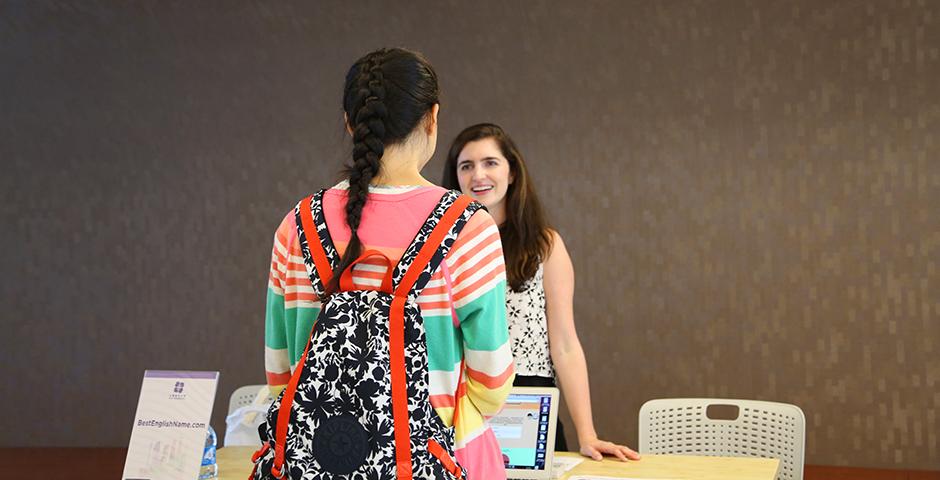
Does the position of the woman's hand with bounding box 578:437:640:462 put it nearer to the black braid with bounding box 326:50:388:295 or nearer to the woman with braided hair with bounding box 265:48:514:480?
the woman with braided hair with bounding box 265:48:514:480

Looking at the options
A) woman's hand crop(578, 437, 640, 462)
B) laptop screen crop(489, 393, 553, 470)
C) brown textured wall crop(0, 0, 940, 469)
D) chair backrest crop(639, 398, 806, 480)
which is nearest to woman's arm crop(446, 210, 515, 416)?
laptop screen crop(489, 393, 553, 470)

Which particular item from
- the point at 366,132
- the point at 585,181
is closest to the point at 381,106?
the point at 366,132

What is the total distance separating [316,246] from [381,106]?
243mm

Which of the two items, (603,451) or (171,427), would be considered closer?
(171,427)

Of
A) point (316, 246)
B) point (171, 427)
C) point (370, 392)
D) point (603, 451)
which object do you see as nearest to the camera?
point (370, 392)

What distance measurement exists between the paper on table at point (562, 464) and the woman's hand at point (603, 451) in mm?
32

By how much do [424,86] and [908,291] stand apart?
15.1 feet

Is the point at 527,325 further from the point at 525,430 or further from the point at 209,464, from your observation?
the point at 209,464

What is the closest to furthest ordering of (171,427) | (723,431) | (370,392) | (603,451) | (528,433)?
(370,392)
(171,427)
(528,433)
(603,451)
(723,431)

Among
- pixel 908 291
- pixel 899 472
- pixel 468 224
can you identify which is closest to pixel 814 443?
pixel 899 472

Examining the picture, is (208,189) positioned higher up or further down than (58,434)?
higher up

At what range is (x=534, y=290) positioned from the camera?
9.29 feet

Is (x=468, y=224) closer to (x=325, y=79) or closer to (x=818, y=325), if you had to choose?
(x=818, y=325)

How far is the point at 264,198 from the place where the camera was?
249 inches
